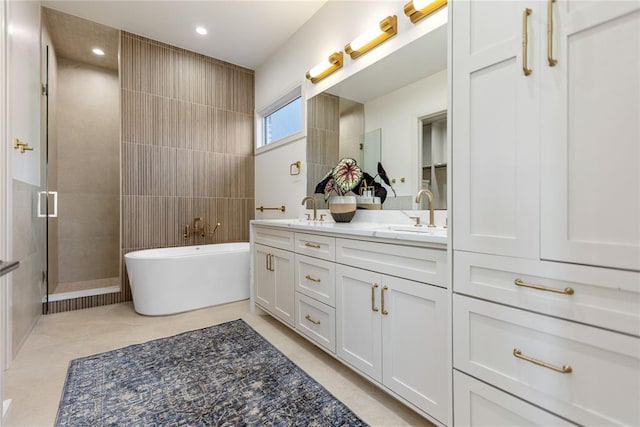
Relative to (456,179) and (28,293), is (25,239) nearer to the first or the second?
(28,293)

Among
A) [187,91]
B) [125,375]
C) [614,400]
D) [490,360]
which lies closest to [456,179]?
[490,360]

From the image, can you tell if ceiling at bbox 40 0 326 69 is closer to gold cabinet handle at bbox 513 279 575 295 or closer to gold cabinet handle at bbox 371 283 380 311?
gold cabinet handle at bbox 371 283 380 311

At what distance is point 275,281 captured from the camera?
7.89 feet

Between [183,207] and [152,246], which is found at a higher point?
[183,207]

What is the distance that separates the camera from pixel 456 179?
3.65 feet

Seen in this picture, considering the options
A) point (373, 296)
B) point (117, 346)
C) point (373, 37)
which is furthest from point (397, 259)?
point (117, 346)

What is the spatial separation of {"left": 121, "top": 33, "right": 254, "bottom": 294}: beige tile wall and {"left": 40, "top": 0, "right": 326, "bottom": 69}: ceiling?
25cm

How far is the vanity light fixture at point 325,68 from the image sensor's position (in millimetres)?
2558

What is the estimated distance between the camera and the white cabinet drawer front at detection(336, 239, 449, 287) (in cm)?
122

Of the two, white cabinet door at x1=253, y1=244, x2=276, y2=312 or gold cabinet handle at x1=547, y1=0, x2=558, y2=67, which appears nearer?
gold cabinet handle at x1=547, y1=0, x2=558, y2=67

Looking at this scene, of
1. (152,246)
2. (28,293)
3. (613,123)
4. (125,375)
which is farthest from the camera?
(152,246)

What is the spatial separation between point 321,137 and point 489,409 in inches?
92.8

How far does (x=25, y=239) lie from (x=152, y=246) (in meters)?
1.18

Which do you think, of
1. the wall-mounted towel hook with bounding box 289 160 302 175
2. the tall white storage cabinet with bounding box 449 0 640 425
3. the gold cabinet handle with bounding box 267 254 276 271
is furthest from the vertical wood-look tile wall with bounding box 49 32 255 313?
the tall white storage cabinet with bounding box 449 0 640 425
